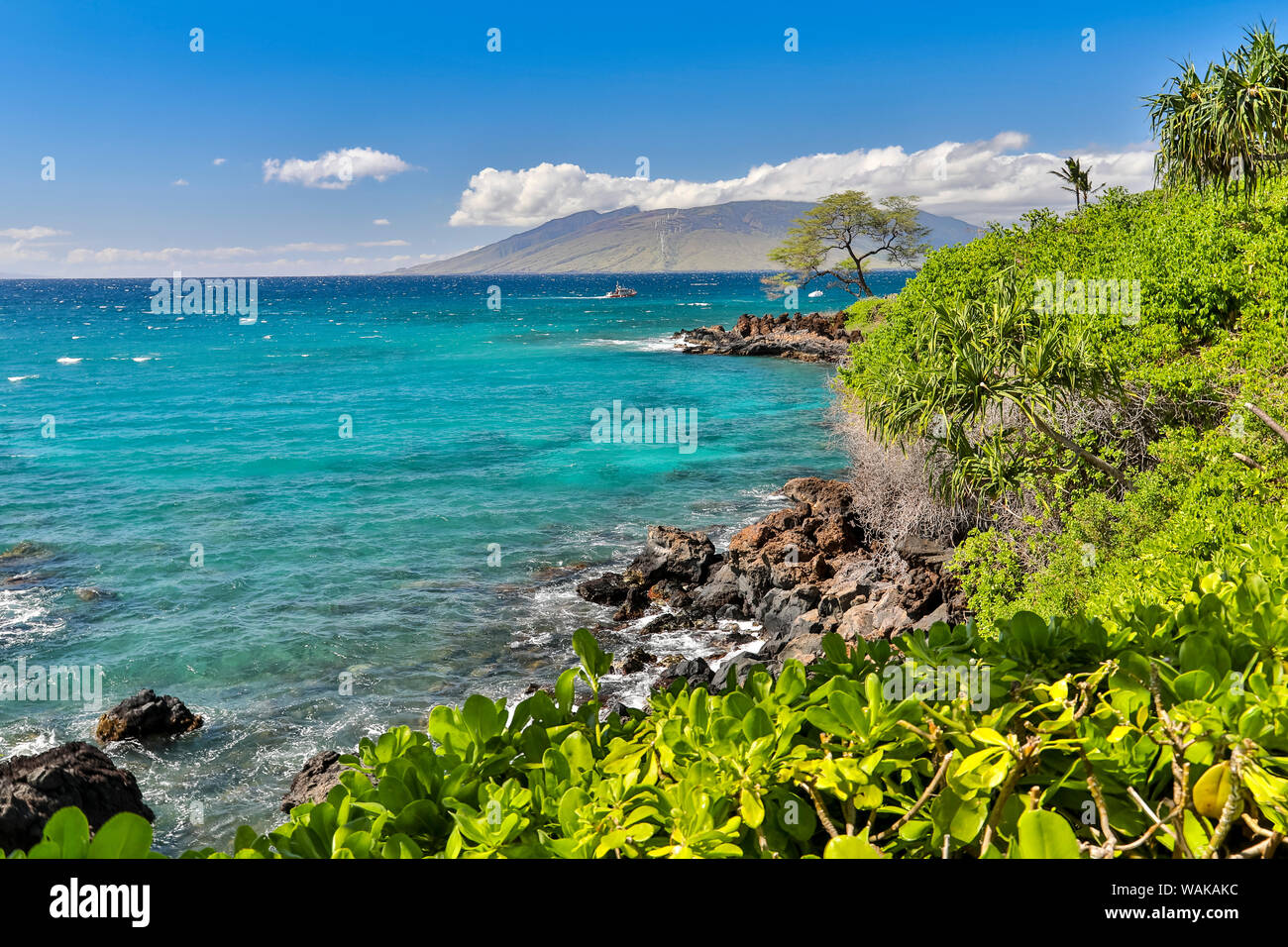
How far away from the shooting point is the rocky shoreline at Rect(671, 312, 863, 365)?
65188 millimetres

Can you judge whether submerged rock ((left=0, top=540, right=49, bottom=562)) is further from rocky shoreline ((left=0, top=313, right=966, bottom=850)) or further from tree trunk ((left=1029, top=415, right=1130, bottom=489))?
tree trunk ((left=1029, top=415, right=1130, bottom=489))

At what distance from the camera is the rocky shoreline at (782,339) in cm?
6519

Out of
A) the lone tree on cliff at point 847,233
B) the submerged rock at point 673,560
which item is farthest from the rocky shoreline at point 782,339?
the submerged rock at point 673,560

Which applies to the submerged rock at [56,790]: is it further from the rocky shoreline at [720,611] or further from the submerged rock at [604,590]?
the submerged rock at [604,590]

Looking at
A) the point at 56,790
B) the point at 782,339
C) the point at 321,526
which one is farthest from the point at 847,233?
the point at 56,790

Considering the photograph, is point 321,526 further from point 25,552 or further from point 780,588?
point 780,588

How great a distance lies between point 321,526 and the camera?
2692 cm

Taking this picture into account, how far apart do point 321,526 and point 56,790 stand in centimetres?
1743

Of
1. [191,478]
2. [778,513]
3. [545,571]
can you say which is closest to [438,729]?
[545,571]

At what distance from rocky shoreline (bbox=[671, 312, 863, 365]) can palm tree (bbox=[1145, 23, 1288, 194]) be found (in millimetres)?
44672

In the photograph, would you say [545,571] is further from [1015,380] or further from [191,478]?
[191,478]

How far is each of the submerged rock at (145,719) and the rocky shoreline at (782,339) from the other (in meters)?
52.3

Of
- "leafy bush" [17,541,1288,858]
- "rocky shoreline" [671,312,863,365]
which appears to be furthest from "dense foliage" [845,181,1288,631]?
"rocky shoreline" [671,312,863,365]

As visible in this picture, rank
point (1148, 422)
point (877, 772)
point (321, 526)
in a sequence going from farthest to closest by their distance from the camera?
point (321, 526) → point (1148, 422) → point (877, 772)
